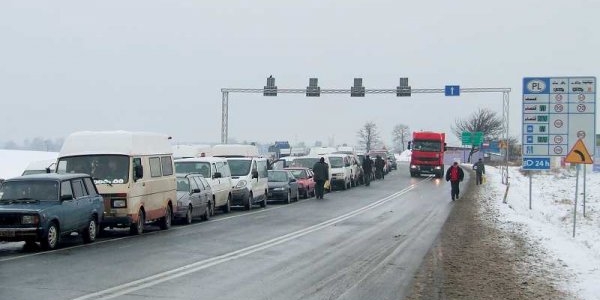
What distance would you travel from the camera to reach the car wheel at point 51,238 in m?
14.5

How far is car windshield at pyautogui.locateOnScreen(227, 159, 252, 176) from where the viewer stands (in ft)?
93.3

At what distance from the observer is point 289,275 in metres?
11.5

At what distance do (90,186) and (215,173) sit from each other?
28.0 ft

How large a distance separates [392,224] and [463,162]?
305ft

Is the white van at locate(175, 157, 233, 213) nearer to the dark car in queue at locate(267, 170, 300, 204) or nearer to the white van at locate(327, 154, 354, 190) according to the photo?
the dark car in queue at locate(267, 170, 300, 204)

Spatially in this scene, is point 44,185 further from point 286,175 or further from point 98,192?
point 286,175

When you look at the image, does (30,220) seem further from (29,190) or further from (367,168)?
(367,168)

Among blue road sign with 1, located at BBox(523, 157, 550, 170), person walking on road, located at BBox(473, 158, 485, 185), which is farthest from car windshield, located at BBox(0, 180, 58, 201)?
person walking on road, located at BBox(473, 158, 485, 185)

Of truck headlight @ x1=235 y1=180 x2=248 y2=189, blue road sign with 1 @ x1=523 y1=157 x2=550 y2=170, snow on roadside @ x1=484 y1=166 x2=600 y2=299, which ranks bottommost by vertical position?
snow on roadside @ x1=484 y1=166 x2=600 y2=299

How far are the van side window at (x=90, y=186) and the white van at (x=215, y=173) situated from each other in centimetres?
801

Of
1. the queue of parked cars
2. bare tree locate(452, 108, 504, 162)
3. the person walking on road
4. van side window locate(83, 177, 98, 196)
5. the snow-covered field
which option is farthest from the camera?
bare tree locate(452, 108, 504, 162)

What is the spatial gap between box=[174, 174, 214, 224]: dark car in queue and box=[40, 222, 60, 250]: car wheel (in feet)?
20.3

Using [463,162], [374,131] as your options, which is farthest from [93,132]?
[374,131]

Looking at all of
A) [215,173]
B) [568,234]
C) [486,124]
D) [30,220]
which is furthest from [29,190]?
[486,124]
